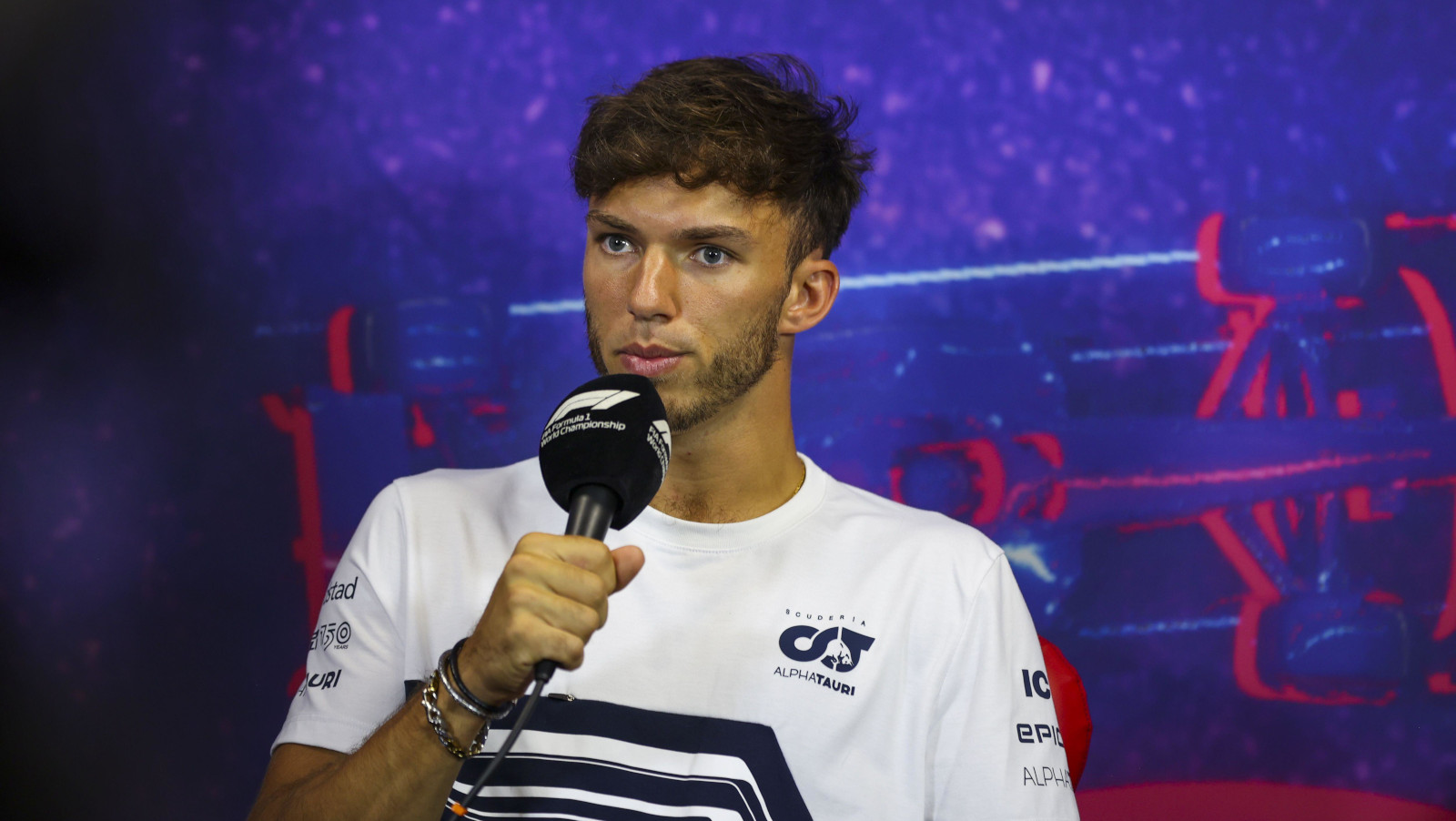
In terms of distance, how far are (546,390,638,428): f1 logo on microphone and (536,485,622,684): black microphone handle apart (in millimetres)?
95

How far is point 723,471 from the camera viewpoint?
4.86 ft

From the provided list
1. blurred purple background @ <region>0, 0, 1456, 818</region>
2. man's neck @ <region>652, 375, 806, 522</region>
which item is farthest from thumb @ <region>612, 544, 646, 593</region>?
blurred purple background @ <region>0, 0, 1456, 818</region>

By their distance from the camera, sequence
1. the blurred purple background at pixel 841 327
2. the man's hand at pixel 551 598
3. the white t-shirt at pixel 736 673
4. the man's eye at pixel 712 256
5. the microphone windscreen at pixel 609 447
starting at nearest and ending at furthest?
the man's hand at pixel 551 598 → the microphone windscreen at pixel 609 447 → the white t-shirt at pixel 736 673 → the man's eye at pixel 712 256 → the blurred purple background at pixel 841 327

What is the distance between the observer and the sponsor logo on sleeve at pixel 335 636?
53.7 inches

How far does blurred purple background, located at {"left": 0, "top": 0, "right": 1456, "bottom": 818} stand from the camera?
2182mm

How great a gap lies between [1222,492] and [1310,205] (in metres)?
0.60

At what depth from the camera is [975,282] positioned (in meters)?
2.19

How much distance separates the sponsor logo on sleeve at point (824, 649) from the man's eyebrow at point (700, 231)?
0.49 metres

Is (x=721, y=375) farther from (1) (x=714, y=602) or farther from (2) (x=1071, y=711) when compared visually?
(2) (x=1071, y=711)

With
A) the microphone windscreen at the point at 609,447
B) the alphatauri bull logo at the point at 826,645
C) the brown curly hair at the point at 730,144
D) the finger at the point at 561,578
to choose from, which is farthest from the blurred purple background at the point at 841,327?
the finger at the point at 561,578

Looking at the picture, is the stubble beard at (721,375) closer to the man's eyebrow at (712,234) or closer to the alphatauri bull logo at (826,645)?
the man's eyebrow at (712,234)

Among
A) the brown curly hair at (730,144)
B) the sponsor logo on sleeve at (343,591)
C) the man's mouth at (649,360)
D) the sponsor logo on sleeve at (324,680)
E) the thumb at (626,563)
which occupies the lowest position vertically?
the sponsor logo on sleeve at (324,680)

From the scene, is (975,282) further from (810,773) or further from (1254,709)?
(810,773)

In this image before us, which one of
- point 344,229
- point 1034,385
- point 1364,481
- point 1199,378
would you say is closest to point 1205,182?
point 1199,378
